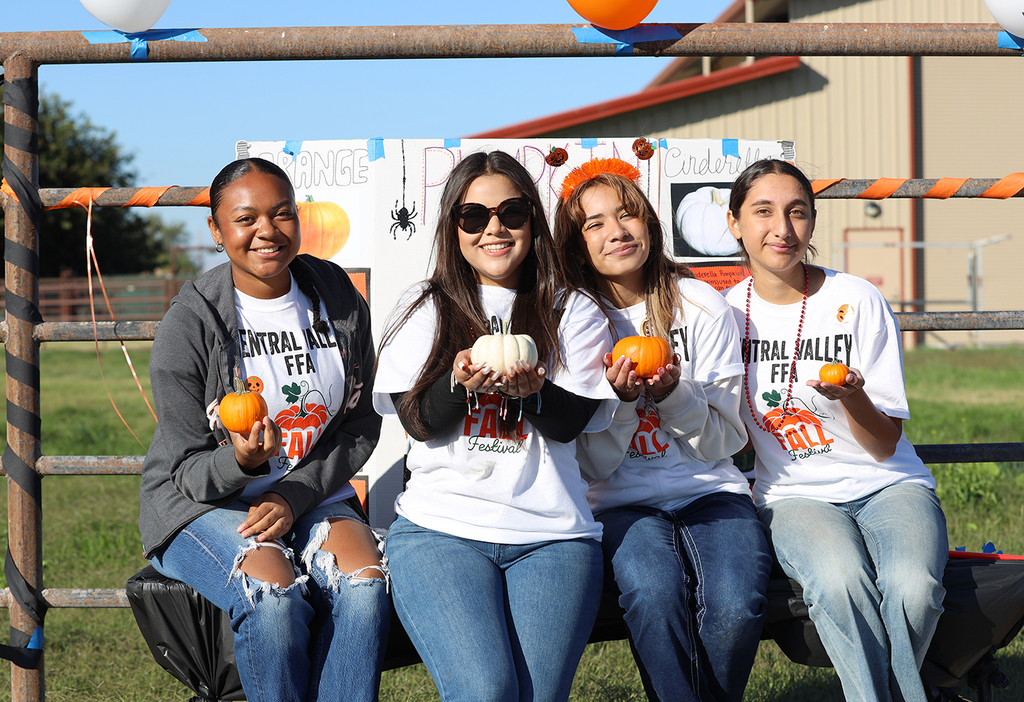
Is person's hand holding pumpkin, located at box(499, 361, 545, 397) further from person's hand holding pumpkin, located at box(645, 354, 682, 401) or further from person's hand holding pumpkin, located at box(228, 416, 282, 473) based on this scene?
person's hand holding pumpkin, located at box(228, 416, 282, 473)

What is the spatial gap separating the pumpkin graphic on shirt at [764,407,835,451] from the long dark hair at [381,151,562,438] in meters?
0.74

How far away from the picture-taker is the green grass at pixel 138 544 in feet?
10.8

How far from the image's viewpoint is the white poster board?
3.27 meters

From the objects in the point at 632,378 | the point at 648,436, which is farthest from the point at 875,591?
the point at 632,378

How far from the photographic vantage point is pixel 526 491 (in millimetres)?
2352

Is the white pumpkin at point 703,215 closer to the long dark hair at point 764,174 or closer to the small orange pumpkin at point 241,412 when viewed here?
the long dark hair at point 764,174

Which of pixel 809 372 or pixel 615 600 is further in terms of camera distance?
pixel 809 372

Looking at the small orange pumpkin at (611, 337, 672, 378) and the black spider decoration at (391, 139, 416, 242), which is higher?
the black spider decoration at (391, 139, 416, 242)

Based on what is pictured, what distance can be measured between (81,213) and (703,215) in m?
32.2

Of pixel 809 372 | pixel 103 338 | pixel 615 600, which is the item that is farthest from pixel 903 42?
pixel 103 338

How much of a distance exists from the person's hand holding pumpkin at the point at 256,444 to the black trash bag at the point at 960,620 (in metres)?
1.41

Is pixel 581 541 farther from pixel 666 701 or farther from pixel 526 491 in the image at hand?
pixel 666 701

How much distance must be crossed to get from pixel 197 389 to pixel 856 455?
76.6 inches

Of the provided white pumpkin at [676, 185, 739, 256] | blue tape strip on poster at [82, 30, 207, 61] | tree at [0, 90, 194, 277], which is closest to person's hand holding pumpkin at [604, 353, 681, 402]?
white pumpkin at [676, 185, 739, 256]
